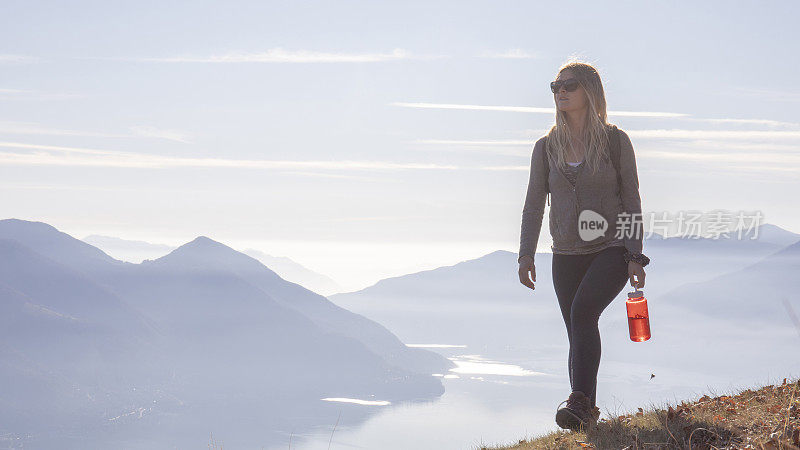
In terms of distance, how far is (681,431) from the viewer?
558 cm

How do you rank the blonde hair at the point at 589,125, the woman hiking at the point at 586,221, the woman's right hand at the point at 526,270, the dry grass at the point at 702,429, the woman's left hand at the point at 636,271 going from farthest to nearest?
the woman's right hand at the point at 526,270, the blonde hair at the point at 589,125, the woman hiking at the point at 586,221, the woman's left hand at the point at 636,271, the dry grass at the point at 702,429

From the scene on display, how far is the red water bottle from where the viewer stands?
6512 mm

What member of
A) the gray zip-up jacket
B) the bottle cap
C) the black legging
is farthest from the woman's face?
the bottle cap

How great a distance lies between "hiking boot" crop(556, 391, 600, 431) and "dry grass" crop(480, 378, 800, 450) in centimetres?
8

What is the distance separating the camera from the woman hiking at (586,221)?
6195 mm

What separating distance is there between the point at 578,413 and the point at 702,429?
1096 mm

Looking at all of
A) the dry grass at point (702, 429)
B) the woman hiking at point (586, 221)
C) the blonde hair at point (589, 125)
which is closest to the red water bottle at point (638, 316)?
the woman hiking at point (586, 221)

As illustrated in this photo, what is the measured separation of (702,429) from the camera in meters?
5.32

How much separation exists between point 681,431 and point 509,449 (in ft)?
6.56

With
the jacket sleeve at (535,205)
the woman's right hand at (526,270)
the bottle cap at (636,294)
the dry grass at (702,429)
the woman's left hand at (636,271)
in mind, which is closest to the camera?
the dry grass at (702,429)

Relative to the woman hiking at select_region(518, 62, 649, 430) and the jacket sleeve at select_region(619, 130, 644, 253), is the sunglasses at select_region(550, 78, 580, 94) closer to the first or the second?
the woman hiking at select_region(518, 62, 649, 430)

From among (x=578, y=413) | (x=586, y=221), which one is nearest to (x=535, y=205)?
(x=586, y=221)

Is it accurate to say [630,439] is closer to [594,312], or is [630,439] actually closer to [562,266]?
[594,312]

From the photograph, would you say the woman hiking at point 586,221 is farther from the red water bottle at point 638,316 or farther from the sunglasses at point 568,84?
the red water bottle at point 638,316
